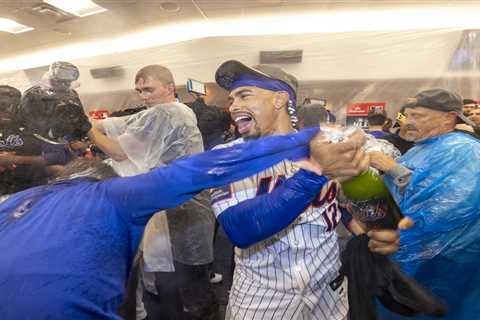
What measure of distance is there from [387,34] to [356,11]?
14 cm

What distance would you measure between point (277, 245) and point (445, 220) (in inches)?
23.0

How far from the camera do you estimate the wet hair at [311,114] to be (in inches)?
34.2

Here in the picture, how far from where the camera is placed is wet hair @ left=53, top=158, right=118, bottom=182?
1.93 feet

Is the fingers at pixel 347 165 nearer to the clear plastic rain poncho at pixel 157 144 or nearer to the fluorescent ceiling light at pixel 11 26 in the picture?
the clear plastic rain poncho at pixel 157 144

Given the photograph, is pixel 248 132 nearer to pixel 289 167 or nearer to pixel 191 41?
pixel 289 167

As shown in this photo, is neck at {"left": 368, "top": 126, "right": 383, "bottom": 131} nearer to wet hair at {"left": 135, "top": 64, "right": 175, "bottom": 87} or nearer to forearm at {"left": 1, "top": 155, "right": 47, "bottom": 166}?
wet hair at {"left": 135, "top": 64, "right": 175, "bottom": 87}

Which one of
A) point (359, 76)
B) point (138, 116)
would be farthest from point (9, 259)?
point (359, 76)

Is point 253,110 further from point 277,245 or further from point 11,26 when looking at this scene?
point 11,26

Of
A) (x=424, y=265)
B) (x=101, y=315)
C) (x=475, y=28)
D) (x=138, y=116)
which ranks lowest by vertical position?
(x=424, y=265)

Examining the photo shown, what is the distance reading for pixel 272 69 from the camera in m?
0.93

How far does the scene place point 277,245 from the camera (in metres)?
0.78

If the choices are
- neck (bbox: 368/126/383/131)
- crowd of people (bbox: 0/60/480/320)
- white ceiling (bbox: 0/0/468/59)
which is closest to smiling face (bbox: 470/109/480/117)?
crowd of people (bbox: 0/60/480/320)

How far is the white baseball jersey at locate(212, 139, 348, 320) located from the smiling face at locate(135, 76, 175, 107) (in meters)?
0.47

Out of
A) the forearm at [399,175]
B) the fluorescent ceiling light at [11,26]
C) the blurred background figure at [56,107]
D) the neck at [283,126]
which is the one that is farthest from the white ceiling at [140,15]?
the forearm at [399,175]
